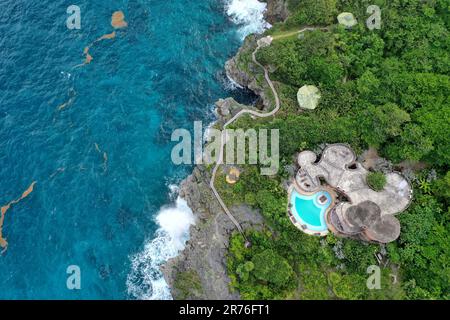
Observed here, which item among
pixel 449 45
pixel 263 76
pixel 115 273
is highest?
pixel 449 45

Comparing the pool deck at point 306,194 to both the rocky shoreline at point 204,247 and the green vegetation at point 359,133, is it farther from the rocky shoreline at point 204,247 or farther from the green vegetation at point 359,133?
the rocky shoreline at point 204,247

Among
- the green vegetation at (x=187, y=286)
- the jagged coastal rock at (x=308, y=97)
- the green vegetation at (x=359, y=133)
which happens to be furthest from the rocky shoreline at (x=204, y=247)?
the jagged coastal rock at (x=308, y=97)

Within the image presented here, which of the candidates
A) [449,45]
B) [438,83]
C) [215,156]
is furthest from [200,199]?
[449,45]

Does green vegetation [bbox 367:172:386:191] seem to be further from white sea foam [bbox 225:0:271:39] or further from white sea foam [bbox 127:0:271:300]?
white sea foam [bbox 225:0:271:39]

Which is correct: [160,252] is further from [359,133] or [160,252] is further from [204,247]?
[359,133]

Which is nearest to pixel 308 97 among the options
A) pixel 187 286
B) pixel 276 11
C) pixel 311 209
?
pixel 311 209

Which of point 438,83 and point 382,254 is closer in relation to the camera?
point 382,254

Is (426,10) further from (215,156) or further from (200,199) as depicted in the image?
(200,199)
